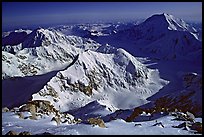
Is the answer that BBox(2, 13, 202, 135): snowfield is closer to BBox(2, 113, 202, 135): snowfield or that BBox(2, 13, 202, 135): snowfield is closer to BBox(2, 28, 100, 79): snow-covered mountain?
BBox(2, 28, 100, 79): snow-covered mountain

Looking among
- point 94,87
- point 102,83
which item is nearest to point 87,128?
point 94,87

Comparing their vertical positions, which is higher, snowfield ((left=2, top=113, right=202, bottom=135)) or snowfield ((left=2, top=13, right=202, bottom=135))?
snowfield ((left=2, top=113, right=202, bottom=135))

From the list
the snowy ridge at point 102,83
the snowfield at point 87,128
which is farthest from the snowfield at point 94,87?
the snowfield at point 87,128

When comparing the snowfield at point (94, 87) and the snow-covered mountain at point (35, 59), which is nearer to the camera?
the snowfield at point (94, 87)

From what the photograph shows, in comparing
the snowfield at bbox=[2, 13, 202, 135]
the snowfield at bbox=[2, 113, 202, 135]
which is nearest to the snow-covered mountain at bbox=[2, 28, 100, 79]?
the snowfield at bbox=[2, 13, 202, 135]

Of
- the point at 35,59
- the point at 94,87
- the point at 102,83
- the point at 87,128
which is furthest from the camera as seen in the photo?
the point at 35,59

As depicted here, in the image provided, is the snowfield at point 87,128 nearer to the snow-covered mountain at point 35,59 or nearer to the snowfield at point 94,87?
the snowfield at point 94,87

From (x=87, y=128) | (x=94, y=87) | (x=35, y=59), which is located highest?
(x=87, y=128)

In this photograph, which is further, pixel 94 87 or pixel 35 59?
pixel 35 59

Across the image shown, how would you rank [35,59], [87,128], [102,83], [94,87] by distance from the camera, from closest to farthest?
[87,128], [94,87], [102,83], [35,59]

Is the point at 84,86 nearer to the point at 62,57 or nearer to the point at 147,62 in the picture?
the point at 62,57

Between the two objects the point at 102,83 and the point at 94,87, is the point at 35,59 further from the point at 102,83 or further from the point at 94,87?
the point at 94,87
